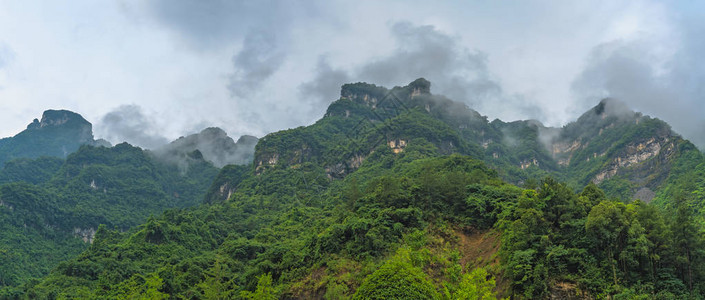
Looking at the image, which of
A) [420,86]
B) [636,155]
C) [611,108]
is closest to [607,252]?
[636,155]

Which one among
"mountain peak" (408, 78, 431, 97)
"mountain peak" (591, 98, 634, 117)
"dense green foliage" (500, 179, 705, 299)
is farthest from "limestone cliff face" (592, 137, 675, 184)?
"dense green foliage" (500, 179, 705, 299)

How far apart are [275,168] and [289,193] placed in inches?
747

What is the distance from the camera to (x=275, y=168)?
124 m

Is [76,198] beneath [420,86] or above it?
beneath

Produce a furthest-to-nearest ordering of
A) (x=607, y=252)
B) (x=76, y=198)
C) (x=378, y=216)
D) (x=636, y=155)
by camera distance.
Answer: (x=636, y=155), (x=76, y=198), (x=378, y=216), (x=607, y=252)

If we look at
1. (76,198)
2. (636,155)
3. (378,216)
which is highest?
(636,155)

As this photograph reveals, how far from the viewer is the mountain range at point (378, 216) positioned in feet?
111

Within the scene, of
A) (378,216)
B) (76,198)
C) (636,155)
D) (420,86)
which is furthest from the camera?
(420,86)

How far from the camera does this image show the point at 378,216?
168ft

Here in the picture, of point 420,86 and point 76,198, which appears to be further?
point 420,86

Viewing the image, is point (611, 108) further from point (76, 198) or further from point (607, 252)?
point (76, 198)

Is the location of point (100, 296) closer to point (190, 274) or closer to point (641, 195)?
point (190, 274)

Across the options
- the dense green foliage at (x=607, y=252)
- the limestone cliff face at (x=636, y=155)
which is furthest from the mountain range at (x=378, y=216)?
the limestone cliff face at (x=636, y=155)

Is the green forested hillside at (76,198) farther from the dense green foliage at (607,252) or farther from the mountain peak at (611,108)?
the mountain peak at (611,108)
